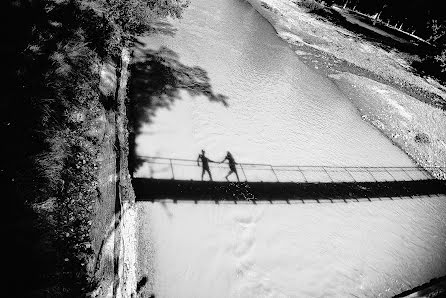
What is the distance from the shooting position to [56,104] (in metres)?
8.05

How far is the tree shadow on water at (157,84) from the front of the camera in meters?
12.0

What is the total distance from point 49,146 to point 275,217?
7695 millimetres

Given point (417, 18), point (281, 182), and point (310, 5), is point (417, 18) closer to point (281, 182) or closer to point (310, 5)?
point (310, 5)

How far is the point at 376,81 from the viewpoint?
21766 mm

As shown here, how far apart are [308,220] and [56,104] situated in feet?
31.5

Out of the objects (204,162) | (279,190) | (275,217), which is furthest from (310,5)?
(275,217)

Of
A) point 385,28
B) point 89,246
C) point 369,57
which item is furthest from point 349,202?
point 385,28

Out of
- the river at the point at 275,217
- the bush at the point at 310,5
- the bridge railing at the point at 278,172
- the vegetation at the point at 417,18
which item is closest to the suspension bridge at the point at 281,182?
the bridge railing at the point at 278,172

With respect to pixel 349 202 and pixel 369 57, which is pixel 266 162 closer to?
pixel 349 202

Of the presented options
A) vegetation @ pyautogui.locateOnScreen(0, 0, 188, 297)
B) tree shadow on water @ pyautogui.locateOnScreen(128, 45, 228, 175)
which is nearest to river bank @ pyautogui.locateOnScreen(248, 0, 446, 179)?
tree shadow on water @ pyautogui.locateOnScreen(128, 45, 228, 175)

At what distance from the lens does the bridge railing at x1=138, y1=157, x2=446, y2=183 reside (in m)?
10.1

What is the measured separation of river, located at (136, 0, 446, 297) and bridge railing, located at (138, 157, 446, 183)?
1.12 ft

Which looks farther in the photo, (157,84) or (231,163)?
(157,84)

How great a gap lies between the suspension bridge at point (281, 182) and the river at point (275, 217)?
425mm
